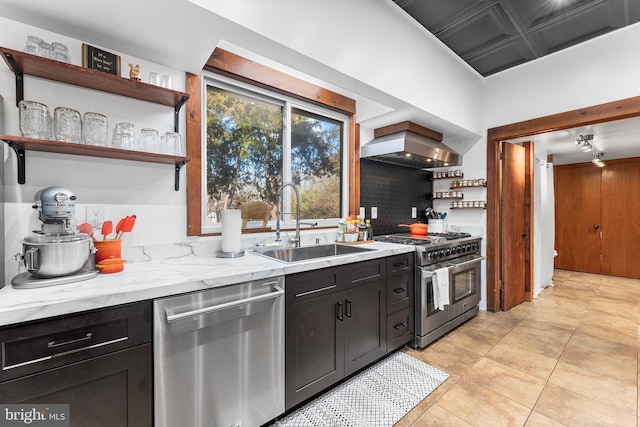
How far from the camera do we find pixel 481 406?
1764 mm

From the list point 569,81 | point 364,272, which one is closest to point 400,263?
point 364,272

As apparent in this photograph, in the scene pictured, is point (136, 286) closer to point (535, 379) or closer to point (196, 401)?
point (196, 401)

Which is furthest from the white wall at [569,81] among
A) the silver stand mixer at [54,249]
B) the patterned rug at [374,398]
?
the silver stand mixer at [54,249]

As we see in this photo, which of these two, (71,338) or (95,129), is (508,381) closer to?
(71,338)

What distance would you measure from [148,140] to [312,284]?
127 centimetres

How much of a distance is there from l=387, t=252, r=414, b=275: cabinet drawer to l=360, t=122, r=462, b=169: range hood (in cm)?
103

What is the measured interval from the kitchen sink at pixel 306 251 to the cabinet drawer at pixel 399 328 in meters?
0.62

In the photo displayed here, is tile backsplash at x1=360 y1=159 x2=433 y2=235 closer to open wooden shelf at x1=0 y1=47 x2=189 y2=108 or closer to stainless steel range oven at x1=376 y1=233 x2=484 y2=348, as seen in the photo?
stainless steel range oven at x1=376 y1=233 x2=484 y2=348

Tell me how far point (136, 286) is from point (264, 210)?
1194 millimetres

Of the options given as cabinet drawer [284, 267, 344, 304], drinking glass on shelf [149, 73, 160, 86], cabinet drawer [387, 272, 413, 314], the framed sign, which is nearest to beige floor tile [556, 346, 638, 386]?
cabinet drawer [387, 272, 413, 314]

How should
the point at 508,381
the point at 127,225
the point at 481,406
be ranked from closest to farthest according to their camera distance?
the point at 127,225
the point at 481,406
the point at 508,381

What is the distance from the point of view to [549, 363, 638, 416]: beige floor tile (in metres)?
1.80

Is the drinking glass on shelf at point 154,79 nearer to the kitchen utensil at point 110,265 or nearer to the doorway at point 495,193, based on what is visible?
the kitchen utensil at point 110,265

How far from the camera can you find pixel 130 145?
1.57 m
